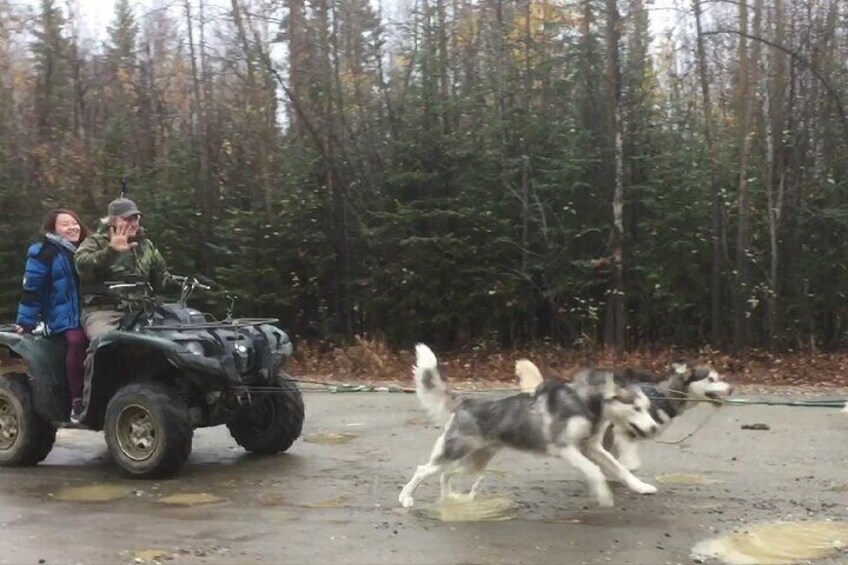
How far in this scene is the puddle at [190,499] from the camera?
7.89 m

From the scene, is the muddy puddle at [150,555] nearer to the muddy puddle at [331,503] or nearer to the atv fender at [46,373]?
the muddy puddle at [331,503]

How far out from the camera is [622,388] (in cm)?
807

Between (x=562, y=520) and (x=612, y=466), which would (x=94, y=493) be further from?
(x=612, y=466)

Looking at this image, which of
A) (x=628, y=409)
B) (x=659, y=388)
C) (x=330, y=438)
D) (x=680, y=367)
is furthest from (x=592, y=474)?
(x=330, y=438)

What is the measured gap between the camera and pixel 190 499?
8.01 m

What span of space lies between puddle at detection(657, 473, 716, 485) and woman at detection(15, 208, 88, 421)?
5343 mm

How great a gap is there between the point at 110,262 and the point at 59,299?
29.4 inches

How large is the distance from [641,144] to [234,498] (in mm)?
14356

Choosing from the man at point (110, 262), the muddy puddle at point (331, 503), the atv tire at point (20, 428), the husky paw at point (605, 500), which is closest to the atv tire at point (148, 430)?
the man at point (110, 262)

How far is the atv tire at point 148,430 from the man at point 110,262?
69 centimetres

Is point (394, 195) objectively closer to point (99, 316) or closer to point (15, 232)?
point (15, 232)

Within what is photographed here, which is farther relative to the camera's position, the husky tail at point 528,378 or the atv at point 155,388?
the atv at point 155,388

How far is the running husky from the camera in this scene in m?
8.13

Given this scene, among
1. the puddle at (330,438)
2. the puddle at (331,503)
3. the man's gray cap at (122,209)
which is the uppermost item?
the man's gray cap at (122,209)
